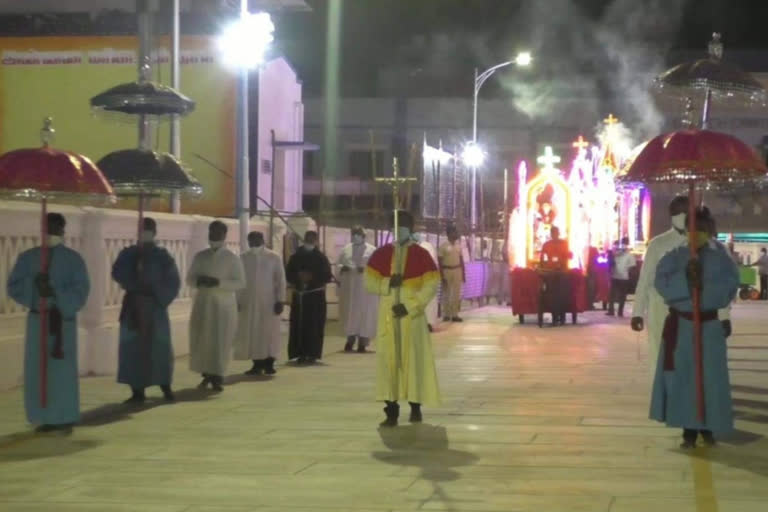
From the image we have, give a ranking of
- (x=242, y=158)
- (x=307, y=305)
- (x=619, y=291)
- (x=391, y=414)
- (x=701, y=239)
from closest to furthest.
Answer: (x=701, y=239) → (x=391, y=414) → (x=307, y=305) → (x=242, y=158) → (x=619, y=291)

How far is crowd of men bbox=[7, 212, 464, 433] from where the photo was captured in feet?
36.6

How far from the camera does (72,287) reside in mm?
11266

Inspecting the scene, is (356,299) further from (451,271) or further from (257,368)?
(451,271)

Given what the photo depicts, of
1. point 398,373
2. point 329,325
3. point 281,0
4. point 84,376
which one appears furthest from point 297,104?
point 398,373

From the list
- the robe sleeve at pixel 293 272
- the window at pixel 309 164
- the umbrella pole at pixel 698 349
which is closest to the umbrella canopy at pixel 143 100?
the robe sleeve at pixel 293 272

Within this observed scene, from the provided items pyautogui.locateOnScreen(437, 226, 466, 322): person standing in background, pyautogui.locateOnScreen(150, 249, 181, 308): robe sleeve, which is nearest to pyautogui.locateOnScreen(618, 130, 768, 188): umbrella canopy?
pyautogui.locateOnScreen(150, 249, 181, 308): robe sleeve

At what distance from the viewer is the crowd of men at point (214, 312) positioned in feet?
36.6

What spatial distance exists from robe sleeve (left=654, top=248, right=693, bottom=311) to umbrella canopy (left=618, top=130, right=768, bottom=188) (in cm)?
99

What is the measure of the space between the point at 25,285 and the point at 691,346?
17.5ft

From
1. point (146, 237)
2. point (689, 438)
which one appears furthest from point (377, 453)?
point (146, 237)

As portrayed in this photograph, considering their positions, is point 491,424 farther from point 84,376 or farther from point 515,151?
point 515,151

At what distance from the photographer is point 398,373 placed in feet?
38.4

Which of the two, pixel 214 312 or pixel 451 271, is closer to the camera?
pixel 214 312

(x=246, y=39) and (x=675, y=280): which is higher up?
(x=246, y=39)
